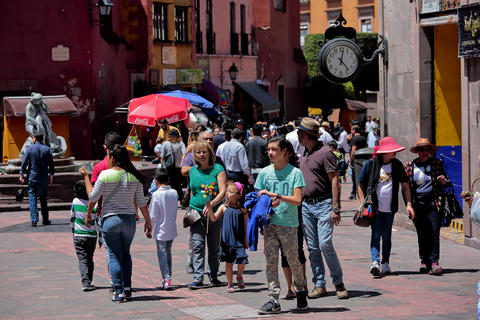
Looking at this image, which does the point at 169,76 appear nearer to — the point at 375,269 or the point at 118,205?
the point at 375,269

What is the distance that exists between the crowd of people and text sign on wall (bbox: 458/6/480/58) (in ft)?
7.86

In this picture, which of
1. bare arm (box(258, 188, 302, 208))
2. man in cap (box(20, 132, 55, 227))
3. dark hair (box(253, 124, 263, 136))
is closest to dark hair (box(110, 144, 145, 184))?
bare arm (box(258, 188, 302, 208))

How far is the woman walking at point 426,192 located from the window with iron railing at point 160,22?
26489 mm

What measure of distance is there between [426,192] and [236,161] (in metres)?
5.26

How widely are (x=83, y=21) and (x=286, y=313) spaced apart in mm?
22669

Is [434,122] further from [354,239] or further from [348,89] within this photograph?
[348,89]

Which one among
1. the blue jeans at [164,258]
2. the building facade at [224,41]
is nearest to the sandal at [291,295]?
the blue jeans at [164,258]

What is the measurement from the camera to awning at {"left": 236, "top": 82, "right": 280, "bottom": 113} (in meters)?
48.6

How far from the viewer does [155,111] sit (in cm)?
2612

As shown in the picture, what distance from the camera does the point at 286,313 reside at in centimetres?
980

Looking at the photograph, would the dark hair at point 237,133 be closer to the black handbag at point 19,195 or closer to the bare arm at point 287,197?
the black handbag at point 19,195

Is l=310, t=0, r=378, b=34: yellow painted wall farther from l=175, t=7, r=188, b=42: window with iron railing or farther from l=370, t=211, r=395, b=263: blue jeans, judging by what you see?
l=370, t=211, r=395, b=263: blue jeans

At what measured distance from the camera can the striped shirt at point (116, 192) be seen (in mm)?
10492

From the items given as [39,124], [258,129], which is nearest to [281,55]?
[39,124]
